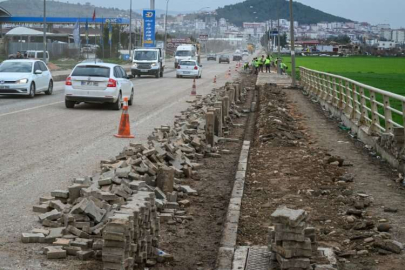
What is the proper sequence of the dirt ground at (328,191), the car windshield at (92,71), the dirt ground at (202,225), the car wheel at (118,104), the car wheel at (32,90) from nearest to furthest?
the dirt ground at (202,225) → the dirt ground at (328,191) → the car windshield at (92,71) → the car wheel at (118,104) → the car wheel at (32,90)

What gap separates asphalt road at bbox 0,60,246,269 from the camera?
8.19 metres

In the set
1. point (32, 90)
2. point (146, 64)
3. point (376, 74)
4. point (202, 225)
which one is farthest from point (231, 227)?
point (376, 74)

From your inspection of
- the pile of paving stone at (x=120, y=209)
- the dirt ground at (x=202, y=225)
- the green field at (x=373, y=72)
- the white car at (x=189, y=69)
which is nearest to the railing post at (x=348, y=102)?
the dirt ground at (x=202, y=225)

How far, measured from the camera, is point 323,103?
95.0 feet

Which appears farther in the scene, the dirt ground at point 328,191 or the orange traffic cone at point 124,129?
the orange traffic cone at point 124,129

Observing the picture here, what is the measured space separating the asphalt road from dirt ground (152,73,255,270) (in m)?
1.28

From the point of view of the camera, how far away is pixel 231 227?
8359 millimetres

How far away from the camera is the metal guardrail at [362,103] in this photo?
562 inches

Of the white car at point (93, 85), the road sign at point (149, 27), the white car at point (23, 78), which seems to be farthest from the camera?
the road sign at point (149, 27)

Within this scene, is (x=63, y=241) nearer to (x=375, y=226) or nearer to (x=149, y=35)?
(x=375, y=226)

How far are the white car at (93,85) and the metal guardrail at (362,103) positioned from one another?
276 inches

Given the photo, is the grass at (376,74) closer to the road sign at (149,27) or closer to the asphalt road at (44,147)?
the asphalt road at (44,147)

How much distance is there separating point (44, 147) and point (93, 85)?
30.6 feet

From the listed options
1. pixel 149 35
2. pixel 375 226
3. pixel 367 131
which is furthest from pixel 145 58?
pixel 375 226
